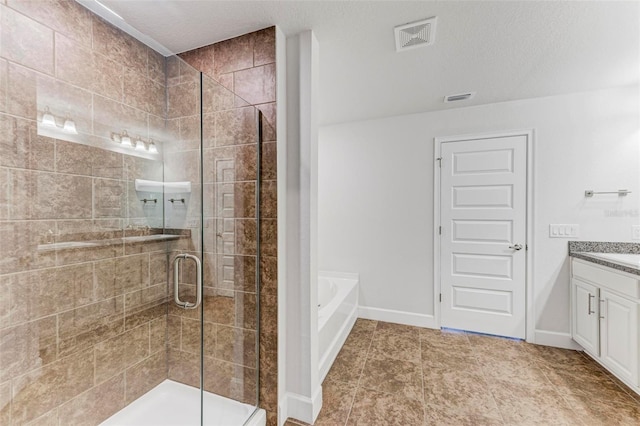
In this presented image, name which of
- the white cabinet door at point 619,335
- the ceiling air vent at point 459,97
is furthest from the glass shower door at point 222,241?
the white cabinet door at point 619,335

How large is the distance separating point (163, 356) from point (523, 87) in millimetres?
3628

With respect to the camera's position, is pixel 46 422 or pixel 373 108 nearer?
pixel 46 422

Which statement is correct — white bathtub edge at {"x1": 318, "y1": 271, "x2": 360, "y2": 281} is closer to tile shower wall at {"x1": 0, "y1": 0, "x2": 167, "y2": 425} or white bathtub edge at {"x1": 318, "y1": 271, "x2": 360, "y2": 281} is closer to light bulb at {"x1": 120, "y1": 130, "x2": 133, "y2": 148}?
tile shower wall at {"x1": 0, "y1": 0, "x2": 167, "y2": 425}

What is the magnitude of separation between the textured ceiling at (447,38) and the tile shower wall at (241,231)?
0.29 metres

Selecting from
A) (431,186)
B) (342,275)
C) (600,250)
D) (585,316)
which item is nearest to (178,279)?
(342,275)

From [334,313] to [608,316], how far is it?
2057 millimetres

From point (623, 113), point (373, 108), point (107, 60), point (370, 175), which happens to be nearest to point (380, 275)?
point (370, 175)

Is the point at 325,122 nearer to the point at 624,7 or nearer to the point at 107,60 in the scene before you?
the point at 107,60

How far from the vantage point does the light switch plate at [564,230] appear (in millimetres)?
2422

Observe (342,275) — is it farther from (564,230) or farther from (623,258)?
(623,258)

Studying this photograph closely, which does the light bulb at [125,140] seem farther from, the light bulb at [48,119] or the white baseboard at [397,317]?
the white baseboard at [397,317]

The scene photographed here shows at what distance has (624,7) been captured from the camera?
1416mm

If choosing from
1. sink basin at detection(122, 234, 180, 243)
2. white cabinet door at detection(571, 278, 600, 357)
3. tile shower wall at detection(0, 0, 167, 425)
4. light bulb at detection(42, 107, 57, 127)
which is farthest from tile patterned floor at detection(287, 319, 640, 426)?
light bulb at detection(42, 107, 57, 127)

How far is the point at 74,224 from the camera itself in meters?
1.43
